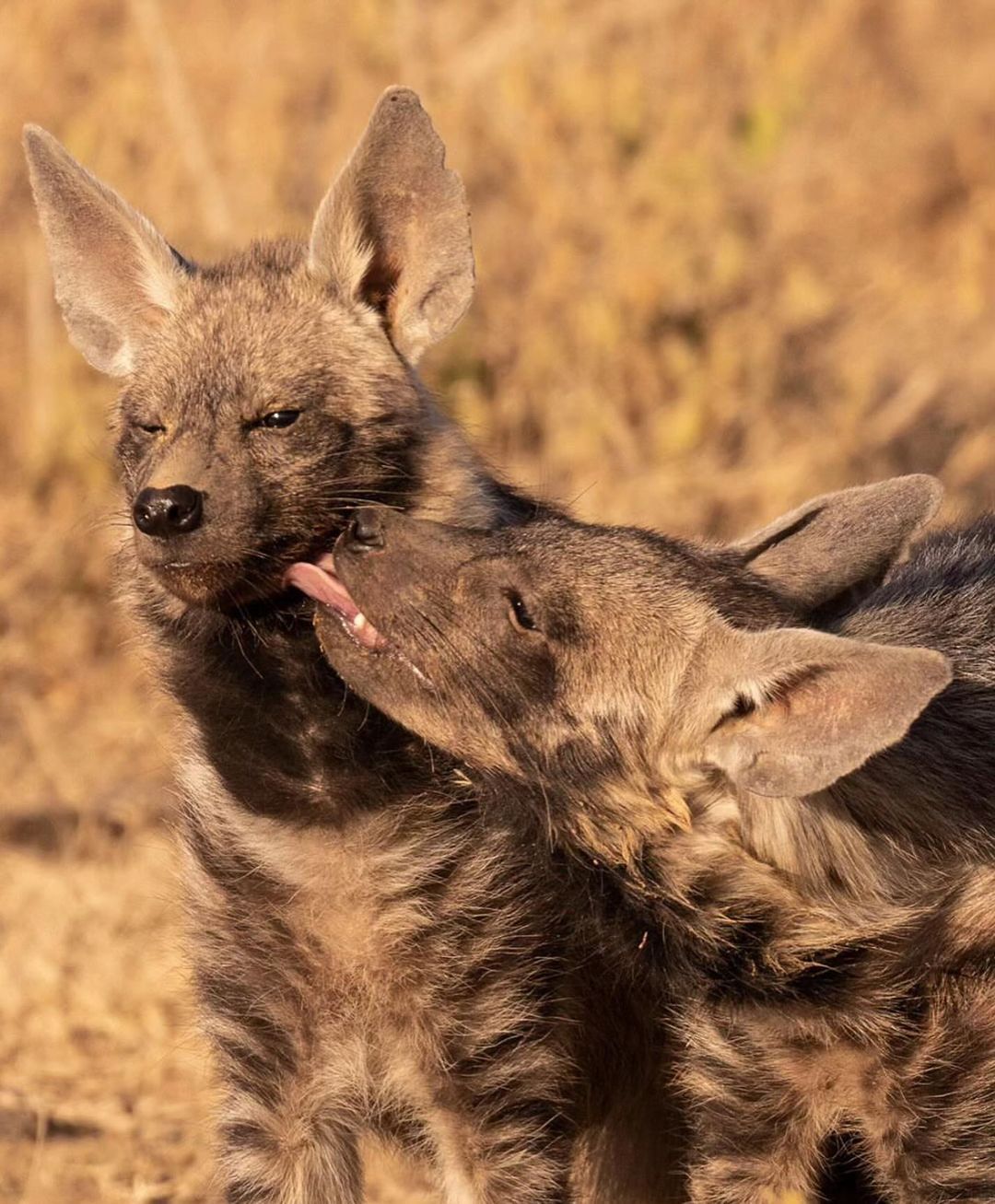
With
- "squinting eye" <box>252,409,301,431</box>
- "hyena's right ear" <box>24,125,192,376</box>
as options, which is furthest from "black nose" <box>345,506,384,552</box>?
"hyena's right ear" <box>24,125,192,376</box>

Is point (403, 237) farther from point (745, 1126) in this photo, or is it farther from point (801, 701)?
point (745, 1126)

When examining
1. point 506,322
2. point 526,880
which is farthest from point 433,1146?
point 506,322

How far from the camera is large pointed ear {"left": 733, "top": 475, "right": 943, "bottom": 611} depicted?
4469mm

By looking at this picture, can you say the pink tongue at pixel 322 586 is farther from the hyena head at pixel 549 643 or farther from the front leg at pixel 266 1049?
the front leg at pixel 266 1049

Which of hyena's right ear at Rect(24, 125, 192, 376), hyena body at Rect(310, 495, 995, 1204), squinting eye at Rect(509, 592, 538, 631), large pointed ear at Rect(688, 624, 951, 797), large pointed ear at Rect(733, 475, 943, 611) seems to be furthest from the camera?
hyena's right ear at Rect(24, 125, 192, 376)

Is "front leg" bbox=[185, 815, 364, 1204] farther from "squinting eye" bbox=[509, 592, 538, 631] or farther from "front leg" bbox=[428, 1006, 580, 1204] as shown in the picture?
"squinting eye" bbox=[509, 592, 538, 631]

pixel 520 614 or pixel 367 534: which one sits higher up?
pixel 367 534

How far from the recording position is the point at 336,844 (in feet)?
13.7

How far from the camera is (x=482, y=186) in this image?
341 inches

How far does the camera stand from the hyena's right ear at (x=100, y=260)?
464 cm

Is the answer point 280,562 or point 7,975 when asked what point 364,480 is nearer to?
point 280,562

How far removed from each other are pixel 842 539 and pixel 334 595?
1.11 meters

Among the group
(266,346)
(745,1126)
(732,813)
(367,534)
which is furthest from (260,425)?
(745,1126)

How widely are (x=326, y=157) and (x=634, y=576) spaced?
5.18m
